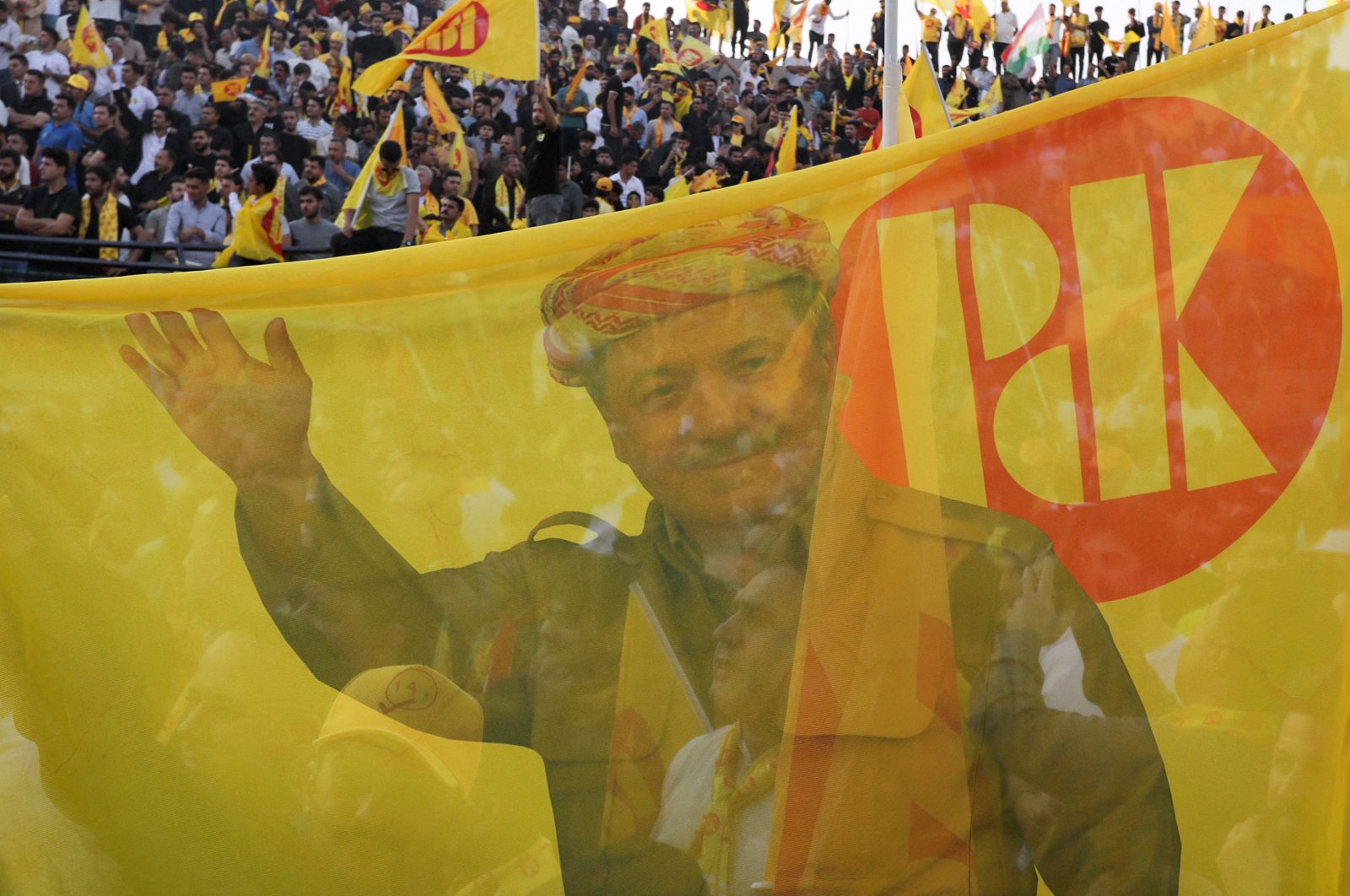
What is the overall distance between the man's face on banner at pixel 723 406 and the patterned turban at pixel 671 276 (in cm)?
3

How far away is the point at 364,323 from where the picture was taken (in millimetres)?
2805

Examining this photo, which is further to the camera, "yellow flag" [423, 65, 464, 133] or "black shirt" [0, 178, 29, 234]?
"yellow flag" [423, 65, 464, 133]

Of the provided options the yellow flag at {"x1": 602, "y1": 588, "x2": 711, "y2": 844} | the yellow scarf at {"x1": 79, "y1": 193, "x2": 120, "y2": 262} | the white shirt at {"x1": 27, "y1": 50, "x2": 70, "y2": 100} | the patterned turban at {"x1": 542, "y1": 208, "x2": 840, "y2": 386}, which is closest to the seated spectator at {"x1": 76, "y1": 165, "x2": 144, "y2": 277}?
the yellow scarf at {"x1": 79, "y1": 193, "x2": 120, "y2": 262}

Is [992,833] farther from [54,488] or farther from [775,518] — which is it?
[54,488]

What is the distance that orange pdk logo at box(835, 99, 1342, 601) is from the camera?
2814 mm

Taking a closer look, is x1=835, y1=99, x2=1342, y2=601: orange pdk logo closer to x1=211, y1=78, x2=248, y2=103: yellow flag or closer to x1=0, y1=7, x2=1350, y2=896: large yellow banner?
x1=0, y1=7, x2=1350, y2=896: large yellow banner

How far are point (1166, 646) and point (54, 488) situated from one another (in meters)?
2.08

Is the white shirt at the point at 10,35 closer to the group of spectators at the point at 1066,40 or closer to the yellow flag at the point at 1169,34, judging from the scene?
the group of spectators at the point at 1066,40

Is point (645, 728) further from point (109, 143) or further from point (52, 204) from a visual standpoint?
point (109, 143)

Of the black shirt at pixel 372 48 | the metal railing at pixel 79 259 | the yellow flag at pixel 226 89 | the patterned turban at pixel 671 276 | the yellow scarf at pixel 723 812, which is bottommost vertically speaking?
Answer: the yellow scarf at pixel 723 812

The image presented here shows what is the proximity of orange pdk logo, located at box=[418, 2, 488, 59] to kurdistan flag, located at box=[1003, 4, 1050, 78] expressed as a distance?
8.57m

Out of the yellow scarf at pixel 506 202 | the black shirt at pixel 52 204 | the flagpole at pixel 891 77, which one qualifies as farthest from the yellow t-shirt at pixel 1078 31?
the flagpole at pixel 891 77

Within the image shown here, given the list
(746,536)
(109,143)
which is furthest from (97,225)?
(746,536)

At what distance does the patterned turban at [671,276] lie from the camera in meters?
2.82
